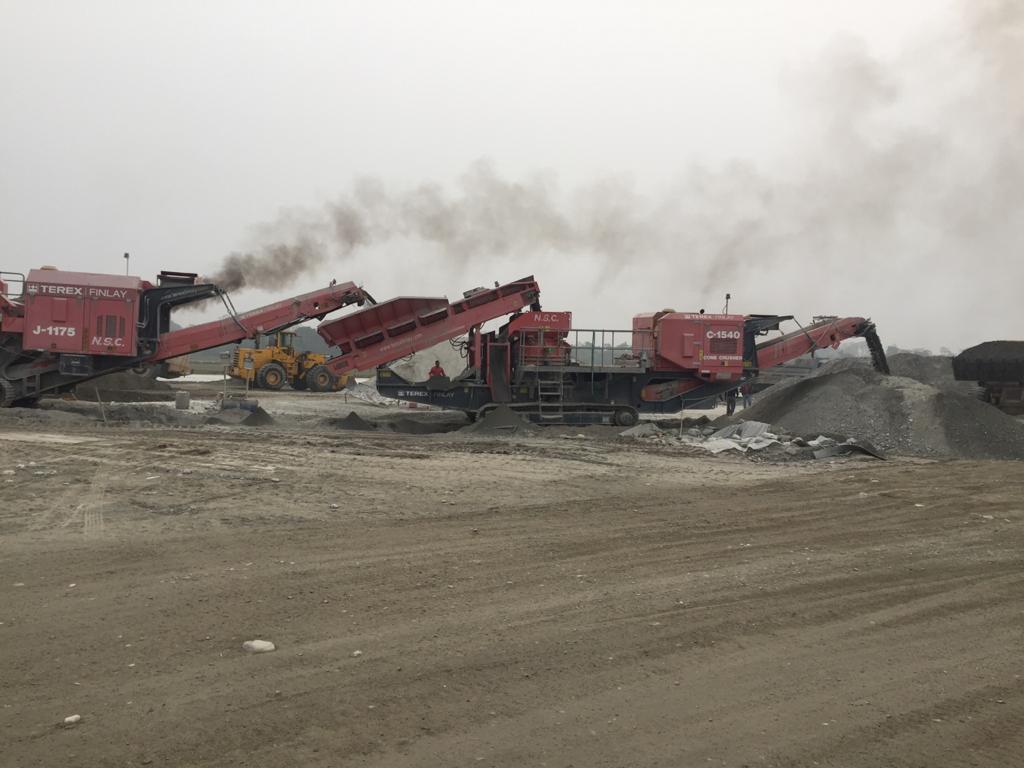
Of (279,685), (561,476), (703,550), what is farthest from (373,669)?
(561,476)

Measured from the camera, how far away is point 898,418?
17.2 m

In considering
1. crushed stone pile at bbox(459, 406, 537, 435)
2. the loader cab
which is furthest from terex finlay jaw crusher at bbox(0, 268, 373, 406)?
the loader cab

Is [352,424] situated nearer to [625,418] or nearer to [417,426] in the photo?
[417,426]

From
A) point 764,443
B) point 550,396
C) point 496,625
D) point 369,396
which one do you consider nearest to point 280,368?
point 369,396

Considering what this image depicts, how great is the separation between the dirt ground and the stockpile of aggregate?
6553mm

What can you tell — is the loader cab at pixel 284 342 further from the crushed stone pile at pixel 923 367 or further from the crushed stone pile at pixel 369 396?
the crushed stone pile at pixel 923 367

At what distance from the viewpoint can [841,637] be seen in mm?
5234

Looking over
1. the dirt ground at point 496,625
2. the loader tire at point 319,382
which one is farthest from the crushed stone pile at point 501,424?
the loader tire at point 319,382

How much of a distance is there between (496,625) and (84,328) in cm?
1566

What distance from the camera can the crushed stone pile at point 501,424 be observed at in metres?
18.4

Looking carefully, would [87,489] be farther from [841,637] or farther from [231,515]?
[841,637]

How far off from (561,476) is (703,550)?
14.5ft

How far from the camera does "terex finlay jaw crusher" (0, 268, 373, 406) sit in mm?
17859

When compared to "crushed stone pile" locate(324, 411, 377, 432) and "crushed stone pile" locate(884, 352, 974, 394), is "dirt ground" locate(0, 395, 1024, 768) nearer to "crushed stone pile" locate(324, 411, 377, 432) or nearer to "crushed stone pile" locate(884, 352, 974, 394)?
"crushed stone pile" locate(324, 411, 377, 432)
